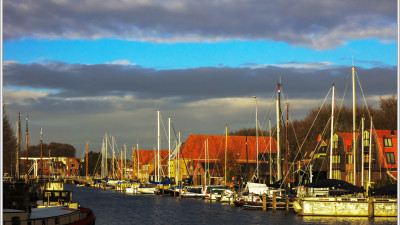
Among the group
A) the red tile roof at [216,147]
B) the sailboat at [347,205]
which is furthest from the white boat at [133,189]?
the sailboat at [347,205]

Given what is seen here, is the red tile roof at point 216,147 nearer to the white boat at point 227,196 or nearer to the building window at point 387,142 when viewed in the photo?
the white boat at point 227,196

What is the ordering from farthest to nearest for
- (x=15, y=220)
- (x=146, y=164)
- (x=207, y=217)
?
(x=146, y=164), (x=207, y=217), (x=15, y=220)

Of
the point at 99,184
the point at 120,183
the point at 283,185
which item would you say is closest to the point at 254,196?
the point at 283,185

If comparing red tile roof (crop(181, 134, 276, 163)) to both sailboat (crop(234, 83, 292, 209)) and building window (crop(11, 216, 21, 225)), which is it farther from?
building window (crop(11, 216, 21, 225))

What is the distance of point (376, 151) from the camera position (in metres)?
90.4

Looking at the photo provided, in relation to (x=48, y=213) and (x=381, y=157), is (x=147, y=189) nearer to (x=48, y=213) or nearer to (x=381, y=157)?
(x=381, y=157)

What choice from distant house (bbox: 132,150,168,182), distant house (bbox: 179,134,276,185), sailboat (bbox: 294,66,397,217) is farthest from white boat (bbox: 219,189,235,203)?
distant house (bbox: 132,150,168,182)

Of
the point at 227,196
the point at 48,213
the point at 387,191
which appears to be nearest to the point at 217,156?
the point at 227,196

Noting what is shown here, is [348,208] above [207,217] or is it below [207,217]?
above

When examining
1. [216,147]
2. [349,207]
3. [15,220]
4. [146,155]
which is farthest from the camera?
[146,155]

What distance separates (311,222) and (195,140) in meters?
99.2

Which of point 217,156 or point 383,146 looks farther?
point 217,156

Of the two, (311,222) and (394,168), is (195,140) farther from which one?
(311,222)

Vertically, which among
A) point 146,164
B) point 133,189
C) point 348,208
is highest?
point 146,164
